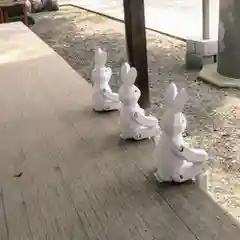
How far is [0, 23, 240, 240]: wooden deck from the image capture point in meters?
1.25

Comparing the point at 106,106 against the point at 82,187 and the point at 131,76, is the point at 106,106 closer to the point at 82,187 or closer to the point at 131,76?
the point at 131,76

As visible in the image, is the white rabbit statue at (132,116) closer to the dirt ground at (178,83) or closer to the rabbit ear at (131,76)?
the rabbit ear at (131,76)

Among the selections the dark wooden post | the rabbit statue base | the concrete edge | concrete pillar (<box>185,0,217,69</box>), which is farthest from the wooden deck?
concrete pillar (<box>185,0,217,69</box>)

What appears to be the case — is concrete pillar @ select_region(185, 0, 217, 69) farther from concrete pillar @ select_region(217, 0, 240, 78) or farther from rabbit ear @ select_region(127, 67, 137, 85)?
rabbit ear @ select_region(127, 67, 137, 85)

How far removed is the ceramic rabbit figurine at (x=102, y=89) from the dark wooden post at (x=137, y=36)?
0.69 metres

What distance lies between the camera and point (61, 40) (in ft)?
17.6

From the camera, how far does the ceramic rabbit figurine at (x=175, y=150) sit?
135cm

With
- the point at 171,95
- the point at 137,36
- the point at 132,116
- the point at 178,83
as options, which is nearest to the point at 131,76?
the point at 132,116

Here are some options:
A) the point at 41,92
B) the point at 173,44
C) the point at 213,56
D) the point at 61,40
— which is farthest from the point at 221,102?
the point at 61,40

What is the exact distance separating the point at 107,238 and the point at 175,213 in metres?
0.19

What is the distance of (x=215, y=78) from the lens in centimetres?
364

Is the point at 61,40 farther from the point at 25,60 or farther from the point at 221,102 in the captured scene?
the point at 221,102

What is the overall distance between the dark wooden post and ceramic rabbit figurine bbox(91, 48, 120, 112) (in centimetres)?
69

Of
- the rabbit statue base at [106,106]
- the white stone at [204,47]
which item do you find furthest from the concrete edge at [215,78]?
the rabbit statue base at [106,106]
